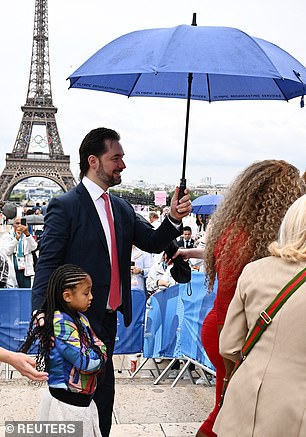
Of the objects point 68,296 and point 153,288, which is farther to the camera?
point 153,288

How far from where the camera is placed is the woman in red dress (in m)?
2.98

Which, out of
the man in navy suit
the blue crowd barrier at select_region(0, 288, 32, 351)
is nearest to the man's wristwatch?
the man in navy suit

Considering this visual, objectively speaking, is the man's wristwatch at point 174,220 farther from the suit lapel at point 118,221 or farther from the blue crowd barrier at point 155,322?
the blue crowd barrier at point 155,322

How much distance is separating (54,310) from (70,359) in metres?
0.28

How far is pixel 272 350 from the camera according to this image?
214 cm

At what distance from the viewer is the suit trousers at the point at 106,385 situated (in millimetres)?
3506

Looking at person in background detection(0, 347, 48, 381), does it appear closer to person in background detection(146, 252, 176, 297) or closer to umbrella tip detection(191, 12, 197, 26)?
umbrella tip detection(191, 12, 197, 26)

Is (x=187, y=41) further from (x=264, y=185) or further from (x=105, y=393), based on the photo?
(x=105, y=393)

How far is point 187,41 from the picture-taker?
3465mm

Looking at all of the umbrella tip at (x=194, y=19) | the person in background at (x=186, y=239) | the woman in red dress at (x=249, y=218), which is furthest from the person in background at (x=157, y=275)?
the woman in red dress at (x=249, y=218)

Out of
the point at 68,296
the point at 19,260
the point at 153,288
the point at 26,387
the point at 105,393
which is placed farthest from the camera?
the point at 19,260

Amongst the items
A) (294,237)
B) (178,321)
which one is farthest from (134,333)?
(294,237)

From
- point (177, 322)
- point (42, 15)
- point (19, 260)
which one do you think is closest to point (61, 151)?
point (42, 15)

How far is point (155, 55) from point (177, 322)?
3318 millimetres
